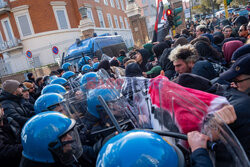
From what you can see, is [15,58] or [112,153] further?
[15,58]

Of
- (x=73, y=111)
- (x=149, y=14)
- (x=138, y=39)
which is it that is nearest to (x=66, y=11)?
(x=138, y=39)

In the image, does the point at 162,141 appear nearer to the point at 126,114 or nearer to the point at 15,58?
the point at 126,114

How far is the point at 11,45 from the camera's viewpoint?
73.3 ft

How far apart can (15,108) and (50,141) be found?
2297mm

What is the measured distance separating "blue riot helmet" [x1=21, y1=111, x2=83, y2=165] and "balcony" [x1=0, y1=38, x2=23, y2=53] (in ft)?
78.0

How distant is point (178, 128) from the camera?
46.0 inches

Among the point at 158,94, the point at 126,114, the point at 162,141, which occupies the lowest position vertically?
the point at 126,114

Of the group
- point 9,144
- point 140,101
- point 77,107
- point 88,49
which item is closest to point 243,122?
point 140,101

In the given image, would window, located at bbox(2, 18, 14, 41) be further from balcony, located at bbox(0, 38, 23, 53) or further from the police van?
the police van

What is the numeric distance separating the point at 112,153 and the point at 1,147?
1950 mm

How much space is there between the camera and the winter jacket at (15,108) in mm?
3326

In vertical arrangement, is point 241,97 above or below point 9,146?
above

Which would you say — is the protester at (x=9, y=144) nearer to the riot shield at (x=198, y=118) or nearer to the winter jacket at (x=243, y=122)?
the riot shield at (x=198, y=118)

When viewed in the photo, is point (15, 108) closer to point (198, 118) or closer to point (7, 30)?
point (198, 118)
